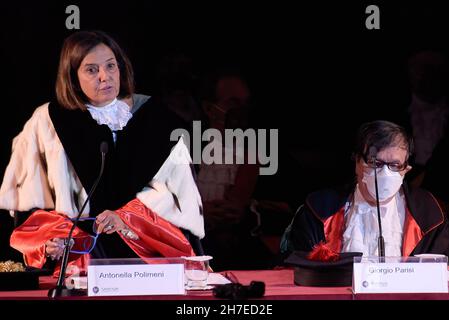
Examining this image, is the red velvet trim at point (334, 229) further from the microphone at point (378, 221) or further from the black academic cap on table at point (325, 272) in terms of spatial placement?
the black academic cap on table at point (325, 272)

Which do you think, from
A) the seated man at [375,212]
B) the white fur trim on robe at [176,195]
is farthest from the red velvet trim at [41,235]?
the seated man at [375,212]

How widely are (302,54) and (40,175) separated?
72.3 inches

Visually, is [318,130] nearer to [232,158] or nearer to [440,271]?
[232,158]

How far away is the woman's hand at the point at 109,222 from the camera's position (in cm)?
520

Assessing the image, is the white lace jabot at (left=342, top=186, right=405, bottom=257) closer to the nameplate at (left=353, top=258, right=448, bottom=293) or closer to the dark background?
the dark background

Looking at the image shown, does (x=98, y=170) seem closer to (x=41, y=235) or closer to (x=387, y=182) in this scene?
(x=41, y=235)

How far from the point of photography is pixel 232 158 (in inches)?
227

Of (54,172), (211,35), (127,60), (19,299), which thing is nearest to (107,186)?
(54,172)

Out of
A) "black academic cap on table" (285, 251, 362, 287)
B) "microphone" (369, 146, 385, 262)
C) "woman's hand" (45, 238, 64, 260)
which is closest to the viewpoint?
"black academic cap on table" (285, 251, 362, 287)

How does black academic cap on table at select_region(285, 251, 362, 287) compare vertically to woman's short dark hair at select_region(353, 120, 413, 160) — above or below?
below

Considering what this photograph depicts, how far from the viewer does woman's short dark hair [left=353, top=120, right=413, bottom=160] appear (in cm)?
516

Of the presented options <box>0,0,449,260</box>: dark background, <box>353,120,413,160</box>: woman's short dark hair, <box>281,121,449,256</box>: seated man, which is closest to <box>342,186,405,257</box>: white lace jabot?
<box>281,121,449,256</box>: seated man

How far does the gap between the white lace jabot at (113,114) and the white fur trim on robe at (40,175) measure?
0.28 metres

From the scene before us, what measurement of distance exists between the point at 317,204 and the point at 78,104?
61.6 inches
